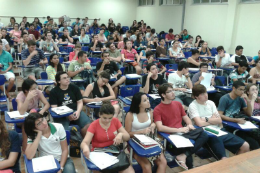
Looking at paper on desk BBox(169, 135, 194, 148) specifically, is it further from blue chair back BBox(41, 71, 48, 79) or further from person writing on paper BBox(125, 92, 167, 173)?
blue chair back BBox(41, 71, 48, 79)

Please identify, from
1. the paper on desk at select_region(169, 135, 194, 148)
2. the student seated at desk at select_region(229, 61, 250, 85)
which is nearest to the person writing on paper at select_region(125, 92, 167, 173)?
the paper on desk at select_region(169, 135, 194, 148)

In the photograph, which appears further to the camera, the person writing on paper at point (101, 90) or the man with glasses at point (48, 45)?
the man with glasses at point (48, 45)

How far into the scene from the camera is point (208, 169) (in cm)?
219

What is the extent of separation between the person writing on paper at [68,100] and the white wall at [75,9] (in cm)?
1170

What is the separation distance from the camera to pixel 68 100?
3547 millimetres

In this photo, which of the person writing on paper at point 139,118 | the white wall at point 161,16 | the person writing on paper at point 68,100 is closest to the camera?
the person writing on paper at point 139,118

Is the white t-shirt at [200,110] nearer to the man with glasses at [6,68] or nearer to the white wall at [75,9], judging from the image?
the man with glasses at [6,68]

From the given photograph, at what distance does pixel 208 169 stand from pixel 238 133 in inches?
53.0

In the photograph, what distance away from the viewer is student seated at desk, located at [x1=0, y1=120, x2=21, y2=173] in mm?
2176

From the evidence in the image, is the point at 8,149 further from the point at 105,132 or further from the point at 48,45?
the point at 48,45

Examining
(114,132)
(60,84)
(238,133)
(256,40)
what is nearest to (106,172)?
(114,132)

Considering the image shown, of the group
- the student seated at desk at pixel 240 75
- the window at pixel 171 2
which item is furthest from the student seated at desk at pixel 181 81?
the window at pixel 171 2

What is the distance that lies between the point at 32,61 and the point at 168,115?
368cm

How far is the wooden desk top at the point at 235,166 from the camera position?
7.17ft
